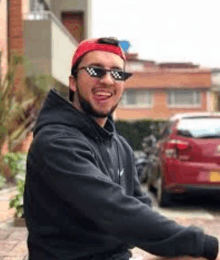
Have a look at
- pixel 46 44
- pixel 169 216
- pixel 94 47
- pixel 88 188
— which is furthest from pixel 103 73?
pixel 46 44

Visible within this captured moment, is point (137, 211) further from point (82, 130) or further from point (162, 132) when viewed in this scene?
point (162, 132)

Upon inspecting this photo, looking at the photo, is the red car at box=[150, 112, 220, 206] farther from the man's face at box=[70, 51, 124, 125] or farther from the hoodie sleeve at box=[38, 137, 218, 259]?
the hoodie sleeve at box=[38, 137, 218, 259]

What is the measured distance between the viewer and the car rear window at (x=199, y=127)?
9.03 m

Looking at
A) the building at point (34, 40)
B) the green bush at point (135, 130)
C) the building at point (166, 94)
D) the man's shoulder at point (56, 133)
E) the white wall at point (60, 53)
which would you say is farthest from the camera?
the building at point (166, 94)

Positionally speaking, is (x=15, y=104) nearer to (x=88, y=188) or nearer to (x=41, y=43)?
(x=41, y=43)

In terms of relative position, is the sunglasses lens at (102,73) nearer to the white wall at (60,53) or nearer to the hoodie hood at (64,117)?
the hoodie hood at (64,117)

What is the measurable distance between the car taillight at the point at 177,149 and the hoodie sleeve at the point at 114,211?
6937 mm

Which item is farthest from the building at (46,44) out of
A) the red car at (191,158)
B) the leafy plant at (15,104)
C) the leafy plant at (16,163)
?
the red car at (191,158)

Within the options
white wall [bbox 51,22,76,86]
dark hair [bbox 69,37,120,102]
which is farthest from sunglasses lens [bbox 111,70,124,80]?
white wall [bbox 51,22,76,86]

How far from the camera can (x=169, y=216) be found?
8.23 metres

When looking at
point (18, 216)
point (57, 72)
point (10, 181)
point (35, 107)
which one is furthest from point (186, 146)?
point (57, 72)

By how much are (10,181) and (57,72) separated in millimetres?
5961

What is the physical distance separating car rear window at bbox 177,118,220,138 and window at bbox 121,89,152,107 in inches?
Answer: 1854

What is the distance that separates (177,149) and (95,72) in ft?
22.4
